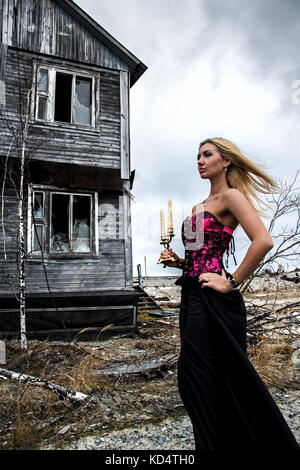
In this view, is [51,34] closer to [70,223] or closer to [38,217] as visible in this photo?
[38,217]

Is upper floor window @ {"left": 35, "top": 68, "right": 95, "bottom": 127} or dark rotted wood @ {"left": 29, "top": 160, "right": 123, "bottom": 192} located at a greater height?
upper floor window @ {"left": 35, "top": 68, "right": 95, "bottom": 127}

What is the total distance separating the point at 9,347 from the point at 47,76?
7.40 m

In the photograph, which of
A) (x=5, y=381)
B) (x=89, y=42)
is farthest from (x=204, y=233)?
(x=89, y=42)

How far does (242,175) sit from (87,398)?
3082 mm

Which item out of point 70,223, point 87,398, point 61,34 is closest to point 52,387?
point 87,398

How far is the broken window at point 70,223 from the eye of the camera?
8508 mm

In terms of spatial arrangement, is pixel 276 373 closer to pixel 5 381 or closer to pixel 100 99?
pixel 5 381

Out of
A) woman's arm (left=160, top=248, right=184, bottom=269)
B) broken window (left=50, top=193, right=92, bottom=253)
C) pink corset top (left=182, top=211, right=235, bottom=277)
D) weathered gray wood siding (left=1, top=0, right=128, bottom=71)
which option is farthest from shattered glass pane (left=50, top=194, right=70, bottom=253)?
pink corset top (left=182, top=211, right=235, bottom=277)

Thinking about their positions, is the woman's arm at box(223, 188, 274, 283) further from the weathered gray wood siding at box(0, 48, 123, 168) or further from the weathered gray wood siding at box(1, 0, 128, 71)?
the weathered gray wood siding at box(1, 0, 128, 71)

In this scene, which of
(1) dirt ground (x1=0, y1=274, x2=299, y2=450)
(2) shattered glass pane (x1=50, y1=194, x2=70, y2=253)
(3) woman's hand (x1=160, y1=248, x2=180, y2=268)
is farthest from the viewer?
(2) shattered glass pane (x1=50, y1=194, x2=70, y2=253)

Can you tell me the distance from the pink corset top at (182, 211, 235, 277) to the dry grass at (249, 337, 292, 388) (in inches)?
123

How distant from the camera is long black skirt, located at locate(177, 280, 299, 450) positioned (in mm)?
1576

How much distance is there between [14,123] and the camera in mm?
8180

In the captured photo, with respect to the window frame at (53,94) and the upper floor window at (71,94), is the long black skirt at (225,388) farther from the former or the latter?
the upper floor window at (71,94)
